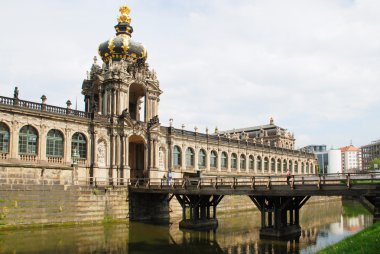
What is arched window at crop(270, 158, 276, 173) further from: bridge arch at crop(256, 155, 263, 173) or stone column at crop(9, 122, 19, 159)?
stone column at crop(9, 122, 19, 159)

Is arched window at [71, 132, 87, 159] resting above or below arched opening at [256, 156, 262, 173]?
above

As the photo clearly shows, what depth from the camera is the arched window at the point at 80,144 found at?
3988 cm

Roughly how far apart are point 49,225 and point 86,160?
975 cm

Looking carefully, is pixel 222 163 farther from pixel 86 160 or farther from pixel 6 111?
pixel 6 111

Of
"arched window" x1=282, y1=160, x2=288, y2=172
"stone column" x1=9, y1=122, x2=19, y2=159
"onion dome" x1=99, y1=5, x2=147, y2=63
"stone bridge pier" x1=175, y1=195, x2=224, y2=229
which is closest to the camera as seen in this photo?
"stone bridge pier" x1=175, y1=195, x2=224, y2=229

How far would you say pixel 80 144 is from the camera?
133 ft

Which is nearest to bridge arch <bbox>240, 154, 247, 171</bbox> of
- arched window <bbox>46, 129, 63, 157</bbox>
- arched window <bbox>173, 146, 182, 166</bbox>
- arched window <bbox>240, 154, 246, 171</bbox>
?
arched window <bbox>240, 154, 246, 171</bbox>

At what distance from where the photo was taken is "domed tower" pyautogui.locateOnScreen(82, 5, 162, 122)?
4460 centimetres

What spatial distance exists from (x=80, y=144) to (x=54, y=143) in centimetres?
285

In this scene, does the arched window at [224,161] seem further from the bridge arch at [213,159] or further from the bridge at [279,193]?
the bridge at [279,193]

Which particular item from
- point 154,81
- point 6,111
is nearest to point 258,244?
point 6,111

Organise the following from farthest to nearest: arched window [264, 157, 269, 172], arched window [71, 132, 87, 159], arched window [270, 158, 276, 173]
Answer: arched window [270, 158, 276, 173] < arched window [264, 157, 269, 172] < arched window [71, 132, 87, 159]

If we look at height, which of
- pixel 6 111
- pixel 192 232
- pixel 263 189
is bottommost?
pixel 192 232

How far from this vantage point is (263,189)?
28.5 metres
